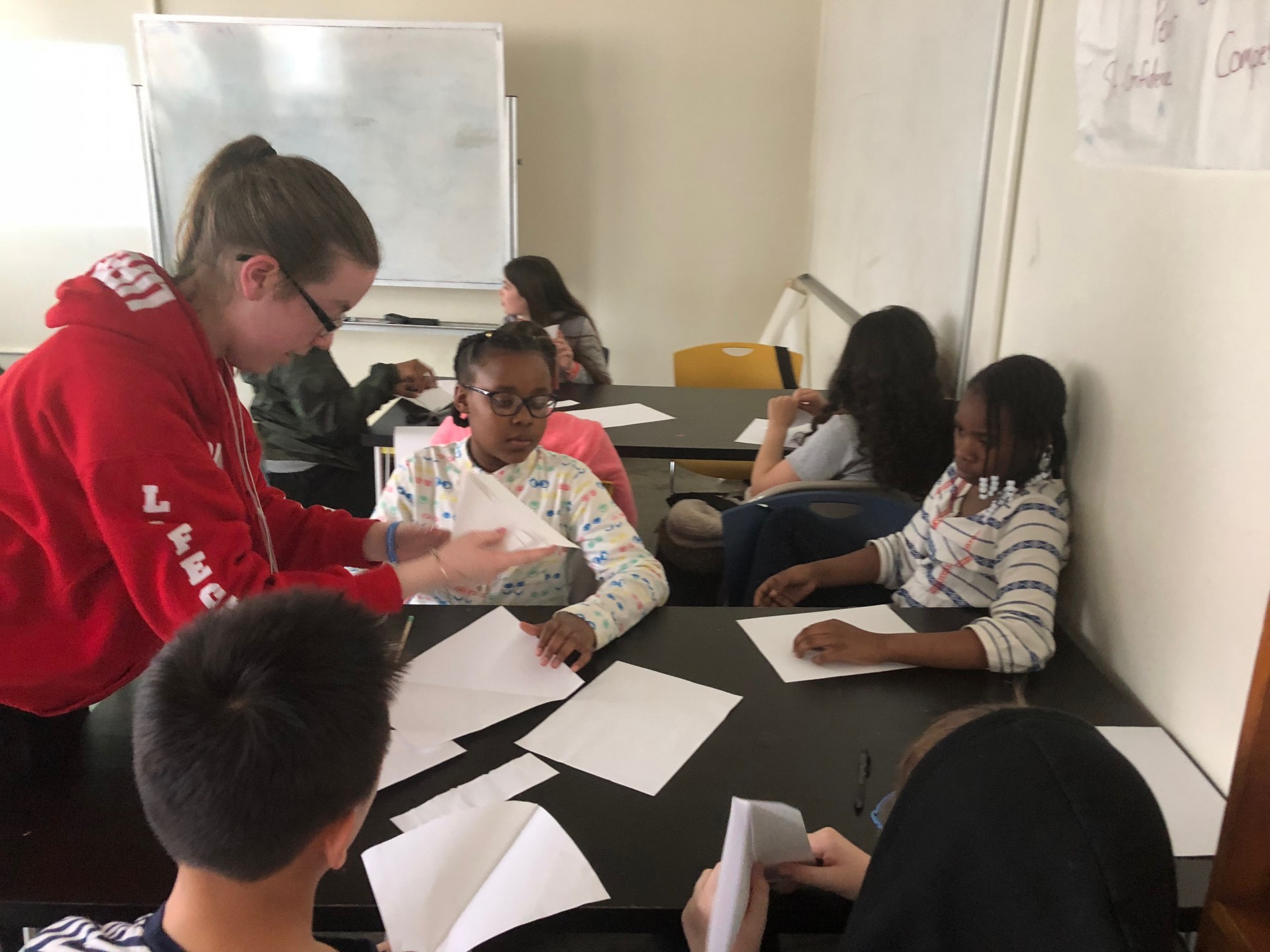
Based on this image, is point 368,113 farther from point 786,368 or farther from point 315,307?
point 315,307

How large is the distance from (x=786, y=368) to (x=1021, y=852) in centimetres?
333

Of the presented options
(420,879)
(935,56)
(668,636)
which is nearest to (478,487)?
(668,636)

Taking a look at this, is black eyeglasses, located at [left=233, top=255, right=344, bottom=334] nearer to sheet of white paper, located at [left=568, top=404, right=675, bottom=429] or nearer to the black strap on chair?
sheet of white paper, located at [left=568, top=404, right=675, bottom=429]

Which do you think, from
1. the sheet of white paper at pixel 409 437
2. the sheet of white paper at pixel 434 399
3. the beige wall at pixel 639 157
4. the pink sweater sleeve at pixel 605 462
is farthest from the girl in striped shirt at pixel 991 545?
the beige wall at pixel 639 157

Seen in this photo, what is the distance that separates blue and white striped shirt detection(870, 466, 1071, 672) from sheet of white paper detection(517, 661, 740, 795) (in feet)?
Answer: 1.50

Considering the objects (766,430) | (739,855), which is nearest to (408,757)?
(739,855)

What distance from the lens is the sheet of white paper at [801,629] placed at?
1.33 m

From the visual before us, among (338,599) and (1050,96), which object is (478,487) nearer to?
(338,599)

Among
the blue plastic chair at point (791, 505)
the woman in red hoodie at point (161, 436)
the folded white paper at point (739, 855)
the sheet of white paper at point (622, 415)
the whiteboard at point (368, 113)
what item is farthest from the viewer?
the whiteboard at point (368, 113)

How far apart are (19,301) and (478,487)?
4.55 metres

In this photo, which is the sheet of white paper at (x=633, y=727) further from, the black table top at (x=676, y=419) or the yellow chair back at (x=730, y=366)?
the yellow chair back at (x=730, y=366)

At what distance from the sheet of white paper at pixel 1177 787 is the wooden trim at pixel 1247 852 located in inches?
12.2

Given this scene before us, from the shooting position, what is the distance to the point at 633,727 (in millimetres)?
1185

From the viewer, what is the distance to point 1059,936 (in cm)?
49
